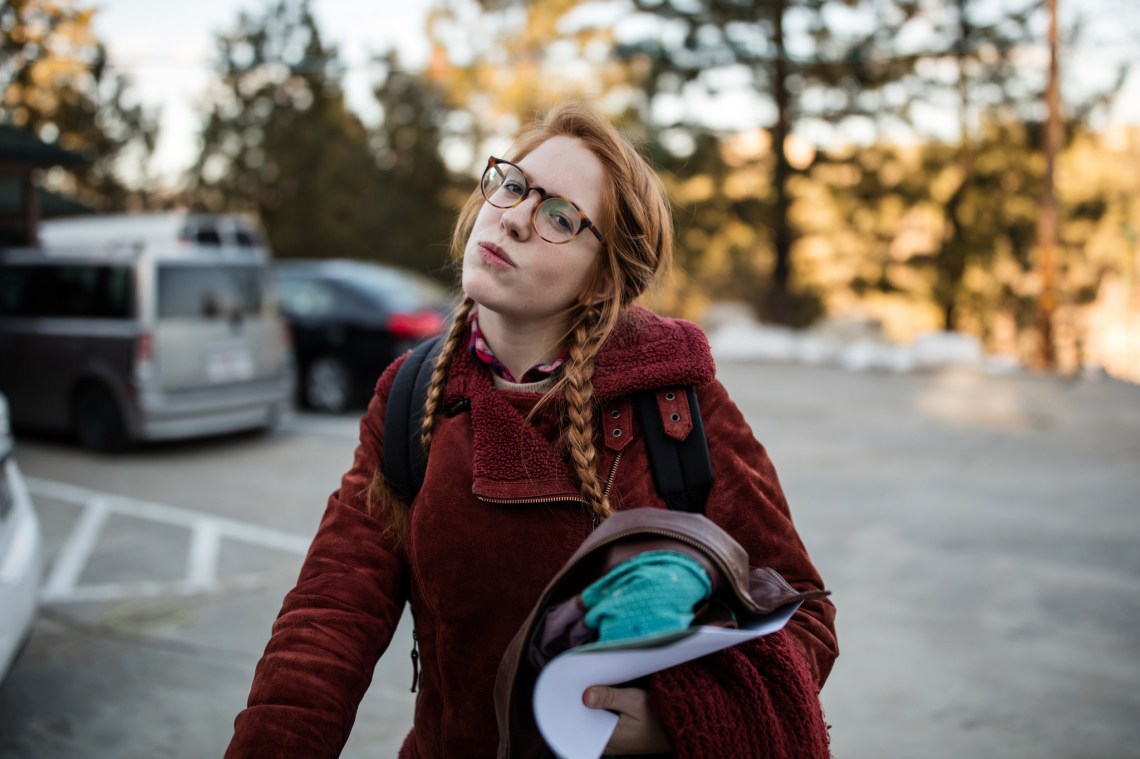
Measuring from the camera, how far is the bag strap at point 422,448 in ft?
4.55

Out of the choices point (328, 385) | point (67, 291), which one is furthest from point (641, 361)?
point (328, 385)

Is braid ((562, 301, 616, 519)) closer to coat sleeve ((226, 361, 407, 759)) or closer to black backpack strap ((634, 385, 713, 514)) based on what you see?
black backpack strap ((634, 385, 713, 514))

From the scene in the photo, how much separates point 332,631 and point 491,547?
28cm

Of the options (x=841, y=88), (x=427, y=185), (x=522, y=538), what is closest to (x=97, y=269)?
(x=522, y=538)

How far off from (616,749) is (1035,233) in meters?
22.2

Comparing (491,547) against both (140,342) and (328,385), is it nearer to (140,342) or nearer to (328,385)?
(140,342)

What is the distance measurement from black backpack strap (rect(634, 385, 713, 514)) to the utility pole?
52.7 ft

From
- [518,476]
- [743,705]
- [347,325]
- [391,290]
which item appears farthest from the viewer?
[391,290]

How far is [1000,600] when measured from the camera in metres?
4.89

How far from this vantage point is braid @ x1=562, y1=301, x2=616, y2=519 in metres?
1.37

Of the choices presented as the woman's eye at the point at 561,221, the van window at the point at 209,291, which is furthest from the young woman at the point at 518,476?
the van window at the point at 209,291

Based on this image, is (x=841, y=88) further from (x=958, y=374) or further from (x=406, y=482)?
(x=406, y=482)

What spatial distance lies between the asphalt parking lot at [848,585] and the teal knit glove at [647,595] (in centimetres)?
263

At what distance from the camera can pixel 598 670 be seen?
3.63ft
